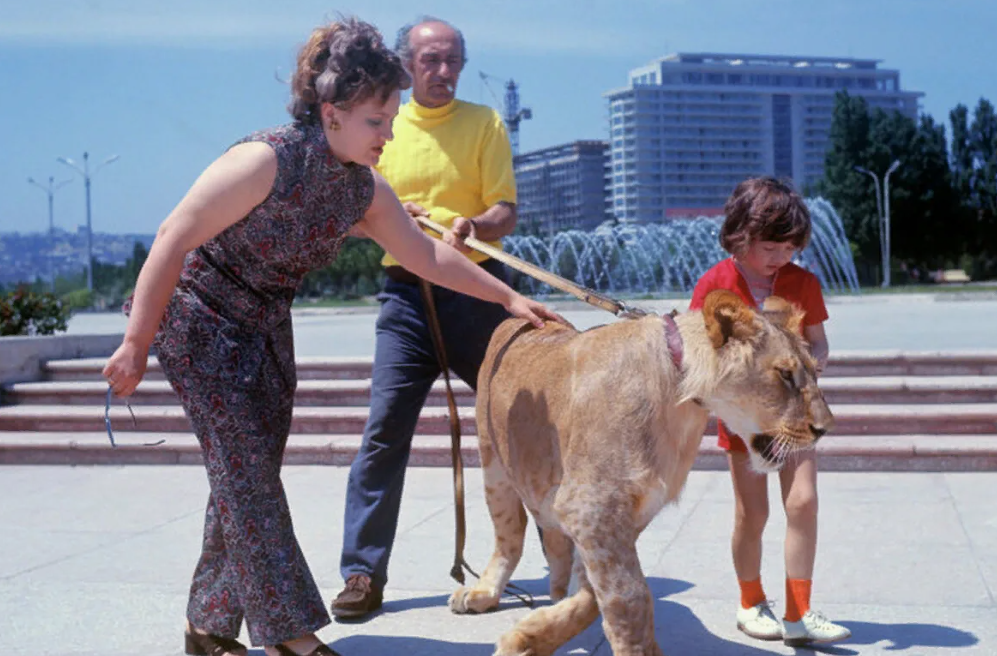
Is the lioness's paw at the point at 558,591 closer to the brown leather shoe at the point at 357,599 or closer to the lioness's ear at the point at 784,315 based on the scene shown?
the brown leather shoe at the point at 357,599

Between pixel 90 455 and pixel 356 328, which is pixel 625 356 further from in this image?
pixel 356 328

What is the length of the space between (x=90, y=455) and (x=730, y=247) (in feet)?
21.9

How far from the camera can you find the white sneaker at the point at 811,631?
14.5 ft

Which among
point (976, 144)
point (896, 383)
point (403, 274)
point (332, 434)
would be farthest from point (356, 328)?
point (976, 144)

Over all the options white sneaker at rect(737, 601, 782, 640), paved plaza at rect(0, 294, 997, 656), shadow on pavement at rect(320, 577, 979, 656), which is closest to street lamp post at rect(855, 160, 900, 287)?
paved plaza at rect(0, 294, 997, 656)

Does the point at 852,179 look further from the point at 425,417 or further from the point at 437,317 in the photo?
the point at 437,317

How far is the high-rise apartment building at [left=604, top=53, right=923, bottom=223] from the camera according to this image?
158000 millimetres

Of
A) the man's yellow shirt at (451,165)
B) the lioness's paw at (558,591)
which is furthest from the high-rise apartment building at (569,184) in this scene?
the lioness's paw at (558,591)

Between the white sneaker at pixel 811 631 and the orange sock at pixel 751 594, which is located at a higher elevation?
the orange sock at pixel 751 594

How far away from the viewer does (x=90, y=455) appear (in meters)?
9.70

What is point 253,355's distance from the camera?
4.06 meters

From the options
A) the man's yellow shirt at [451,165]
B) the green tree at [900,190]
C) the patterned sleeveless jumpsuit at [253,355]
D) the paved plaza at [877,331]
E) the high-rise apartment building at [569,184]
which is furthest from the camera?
the high-rise apartment building at [569,184]

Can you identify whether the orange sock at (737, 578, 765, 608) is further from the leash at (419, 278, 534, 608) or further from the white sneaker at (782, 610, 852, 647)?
the leash at (419, 278, 534, 608)

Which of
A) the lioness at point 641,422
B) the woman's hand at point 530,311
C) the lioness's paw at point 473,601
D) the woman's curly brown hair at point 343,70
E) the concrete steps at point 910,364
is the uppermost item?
the woman's curly brown hair at point 343,70
